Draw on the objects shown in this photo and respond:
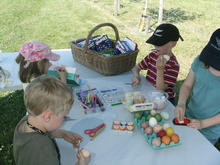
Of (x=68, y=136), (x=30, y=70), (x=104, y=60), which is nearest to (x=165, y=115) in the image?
(x=68, y=136)

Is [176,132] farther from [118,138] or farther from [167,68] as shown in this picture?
[167,68]

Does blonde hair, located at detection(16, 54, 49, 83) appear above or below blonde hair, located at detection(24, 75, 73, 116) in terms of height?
below

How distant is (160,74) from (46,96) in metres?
1.07

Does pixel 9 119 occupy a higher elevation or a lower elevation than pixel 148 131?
lower

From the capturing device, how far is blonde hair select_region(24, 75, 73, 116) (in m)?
1.06

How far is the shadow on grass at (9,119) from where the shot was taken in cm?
243

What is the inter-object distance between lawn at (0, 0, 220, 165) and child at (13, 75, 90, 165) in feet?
6.35

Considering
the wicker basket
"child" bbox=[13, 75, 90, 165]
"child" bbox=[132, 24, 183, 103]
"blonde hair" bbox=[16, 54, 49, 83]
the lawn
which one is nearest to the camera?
"child" bbox=[13, 75, 90, 165]

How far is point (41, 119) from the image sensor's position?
1110 mm

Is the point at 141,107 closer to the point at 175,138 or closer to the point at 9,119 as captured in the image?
the point at 175,138

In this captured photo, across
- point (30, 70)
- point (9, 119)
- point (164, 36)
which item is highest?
point (164, 36)

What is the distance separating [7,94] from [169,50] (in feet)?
8.41

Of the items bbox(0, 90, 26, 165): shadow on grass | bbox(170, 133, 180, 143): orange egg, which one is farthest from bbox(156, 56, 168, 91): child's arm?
bbox(0, 90, 26, 165): shadow on grass

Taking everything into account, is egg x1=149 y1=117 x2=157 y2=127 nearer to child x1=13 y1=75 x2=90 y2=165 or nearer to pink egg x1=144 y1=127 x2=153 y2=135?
pink egg x1=144 y1=127 x2=153 y2=135
